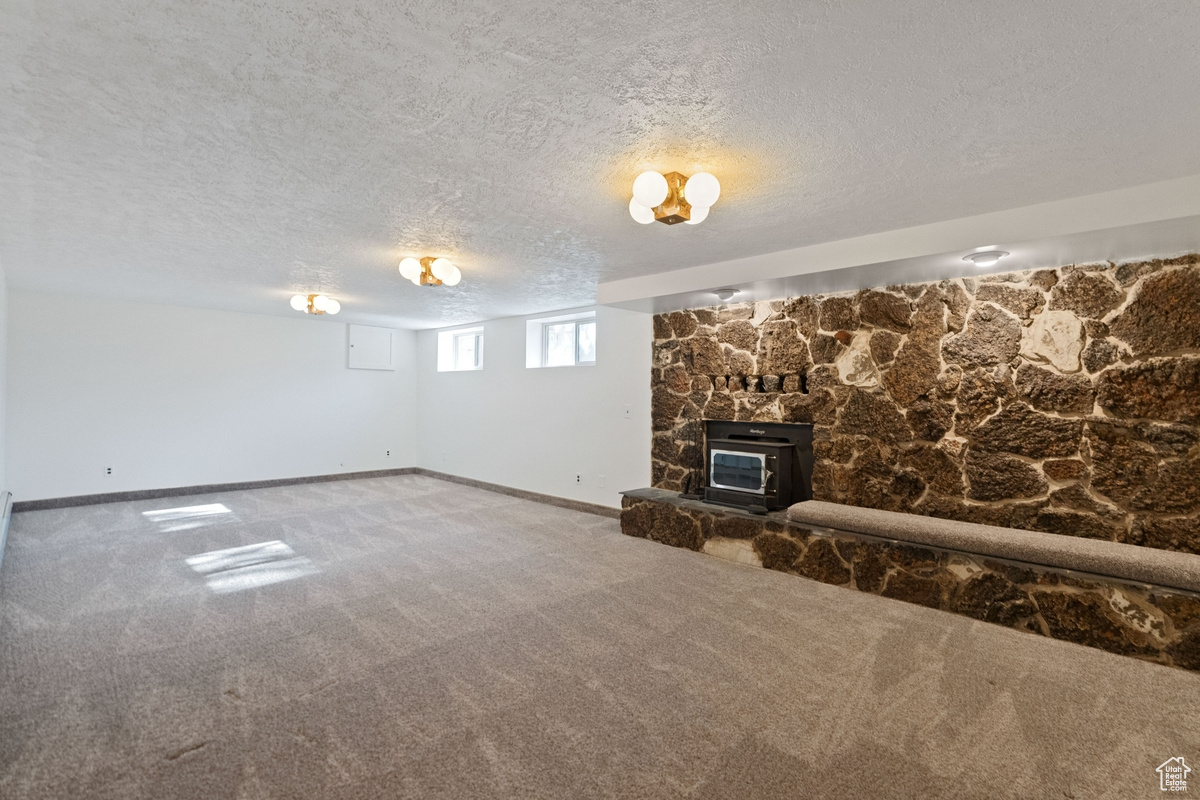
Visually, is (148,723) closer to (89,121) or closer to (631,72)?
(89,121)

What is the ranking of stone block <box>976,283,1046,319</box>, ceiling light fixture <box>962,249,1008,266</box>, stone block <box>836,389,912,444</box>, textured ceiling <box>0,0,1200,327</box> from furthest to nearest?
stone block <box>836,389,912,444</box> < stone block <box>976,283,1046,319</box> < ceiling light fixture <box>962,249,1008,266</box> < textured ceiling <box>0,0,1200,327</box>

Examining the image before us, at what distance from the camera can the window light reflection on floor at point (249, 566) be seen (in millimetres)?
3537

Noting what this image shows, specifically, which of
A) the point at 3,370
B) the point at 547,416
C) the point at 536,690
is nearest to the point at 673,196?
the point at 536,690

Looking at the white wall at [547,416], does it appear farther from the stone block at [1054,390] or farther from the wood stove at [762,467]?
the stone block at [1054,390]

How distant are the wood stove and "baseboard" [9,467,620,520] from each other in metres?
1.44

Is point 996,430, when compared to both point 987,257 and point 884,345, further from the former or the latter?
point 987,257

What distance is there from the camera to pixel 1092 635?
2762 mm

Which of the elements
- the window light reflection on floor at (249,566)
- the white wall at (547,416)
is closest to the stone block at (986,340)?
the white wall at (547,416)

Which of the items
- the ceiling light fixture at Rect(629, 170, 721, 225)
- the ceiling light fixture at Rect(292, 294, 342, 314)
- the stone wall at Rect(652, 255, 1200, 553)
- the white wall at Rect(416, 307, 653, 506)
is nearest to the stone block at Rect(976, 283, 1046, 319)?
the stone wall at Rect(652, 255, 1200, 553)

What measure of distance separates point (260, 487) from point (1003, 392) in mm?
8029

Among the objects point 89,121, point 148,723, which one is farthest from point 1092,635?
point 89,121

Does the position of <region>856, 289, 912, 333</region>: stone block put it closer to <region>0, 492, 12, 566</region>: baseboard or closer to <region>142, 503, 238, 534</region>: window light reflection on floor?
<region>142, 503, 238, 534</region>: window light reflection on floor

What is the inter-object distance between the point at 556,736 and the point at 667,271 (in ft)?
11.2

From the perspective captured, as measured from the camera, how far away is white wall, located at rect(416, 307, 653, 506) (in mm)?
5539
